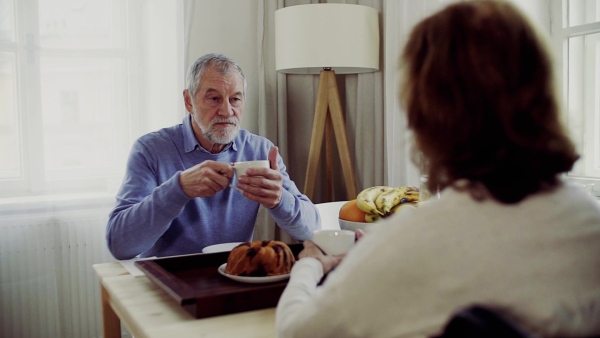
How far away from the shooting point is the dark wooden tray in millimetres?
1044

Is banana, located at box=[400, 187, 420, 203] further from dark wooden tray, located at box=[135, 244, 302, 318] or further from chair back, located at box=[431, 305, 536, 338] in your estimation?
chair back, located at box=[431, 305, 536, 338]

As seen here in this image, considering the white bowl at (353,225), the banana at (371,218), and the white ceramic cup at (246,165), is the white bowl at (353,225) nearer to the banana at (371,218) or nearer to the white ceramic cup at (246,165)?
the banana at (371,218)

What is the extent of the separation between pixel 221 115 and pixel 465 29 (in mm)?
1360

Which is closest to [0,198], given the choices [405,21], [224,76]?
[224,76]

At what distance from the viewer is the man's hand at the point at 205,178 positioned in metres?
1.58

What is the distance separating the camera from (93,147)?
110 inches

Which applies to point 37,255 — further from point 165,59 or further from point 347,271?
point 347,271

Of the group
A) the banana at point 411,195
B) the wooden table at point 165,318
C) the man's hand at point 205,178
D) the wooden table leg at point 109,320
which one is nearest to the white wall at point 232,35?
the man's hand at point 205,178

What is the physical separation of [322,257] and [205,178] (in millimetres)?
599

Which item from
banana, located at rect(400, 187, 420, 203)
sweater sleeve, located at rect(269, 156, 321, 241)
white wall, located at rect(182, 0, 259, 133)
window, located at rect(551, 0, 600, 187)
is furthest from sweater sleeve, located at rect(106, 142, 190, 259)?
window, located at rect(551, 0, 600, 187)

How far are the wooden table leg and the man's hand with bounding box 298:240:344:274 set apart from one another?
57cm

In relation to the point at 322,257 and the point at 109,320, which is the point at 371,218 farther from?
the point at 109,320

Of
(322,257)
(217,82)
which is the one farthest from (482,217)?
(217,82)

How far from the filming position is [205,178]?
1583mm
